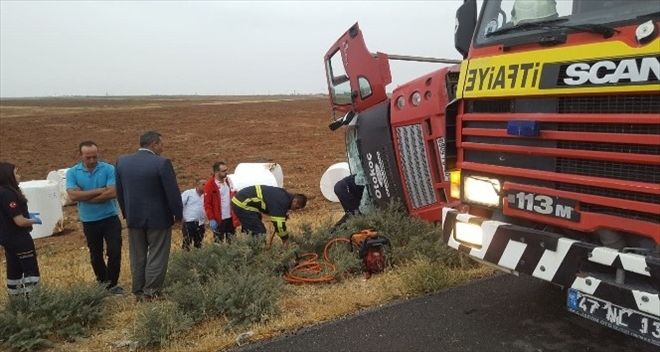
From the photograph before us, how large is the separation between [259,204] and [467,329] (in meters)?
3.43

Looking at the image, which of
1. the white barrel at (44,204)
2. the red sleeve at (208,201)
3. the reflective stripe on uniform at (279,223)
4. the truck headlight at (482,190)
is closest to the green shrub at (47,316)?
the reflective stripe on uniform at (279,223)

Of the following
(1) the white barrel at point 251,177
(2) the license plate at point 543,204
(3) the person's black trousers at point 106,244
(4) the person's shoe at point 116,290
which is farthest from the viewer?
(1) the white barrel at point 251,177

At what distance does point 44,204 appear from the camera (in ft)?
34.3

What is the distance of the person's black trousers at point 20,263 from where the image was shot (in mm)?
5285

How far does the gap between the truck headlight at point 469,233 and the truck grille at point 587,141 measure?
0.44m

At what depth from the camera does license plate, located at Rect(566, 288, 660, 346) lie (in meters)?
2.98

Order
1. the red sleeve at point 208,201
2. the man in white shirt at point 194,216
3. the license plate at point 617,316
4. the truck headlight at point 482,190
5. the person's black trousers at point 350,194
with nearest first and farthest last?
the license plate at point 617,316, the truck headlight at point 482,190, the red sleeve at point 208,201, the man in white shirt at point 194,216, the person's black trousers at point 350,194

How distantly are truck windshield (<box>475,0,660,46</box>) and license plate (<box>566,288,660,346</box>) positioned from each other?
1550mm

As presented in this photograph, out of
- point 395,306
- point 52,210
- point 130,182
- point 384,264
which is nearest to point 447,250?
point 384,264

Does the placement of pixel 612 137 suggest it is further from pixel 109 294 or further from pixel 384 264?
pixel 109 294

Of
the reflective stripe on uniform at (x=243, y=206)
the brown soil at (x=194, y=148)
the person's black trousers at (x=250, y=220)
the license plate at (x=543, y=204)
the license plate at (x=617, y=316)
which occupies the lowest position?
the brown soil at (x=194, y=148)

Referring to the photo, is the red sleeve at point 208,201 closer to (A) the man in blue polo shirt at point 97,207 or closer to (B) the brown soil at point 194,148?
(A) the man in blue polo shirt at point 97,207

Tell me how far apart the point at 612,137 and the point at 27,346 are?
14.2ft

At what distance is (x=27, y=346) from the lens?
14.1 feet
